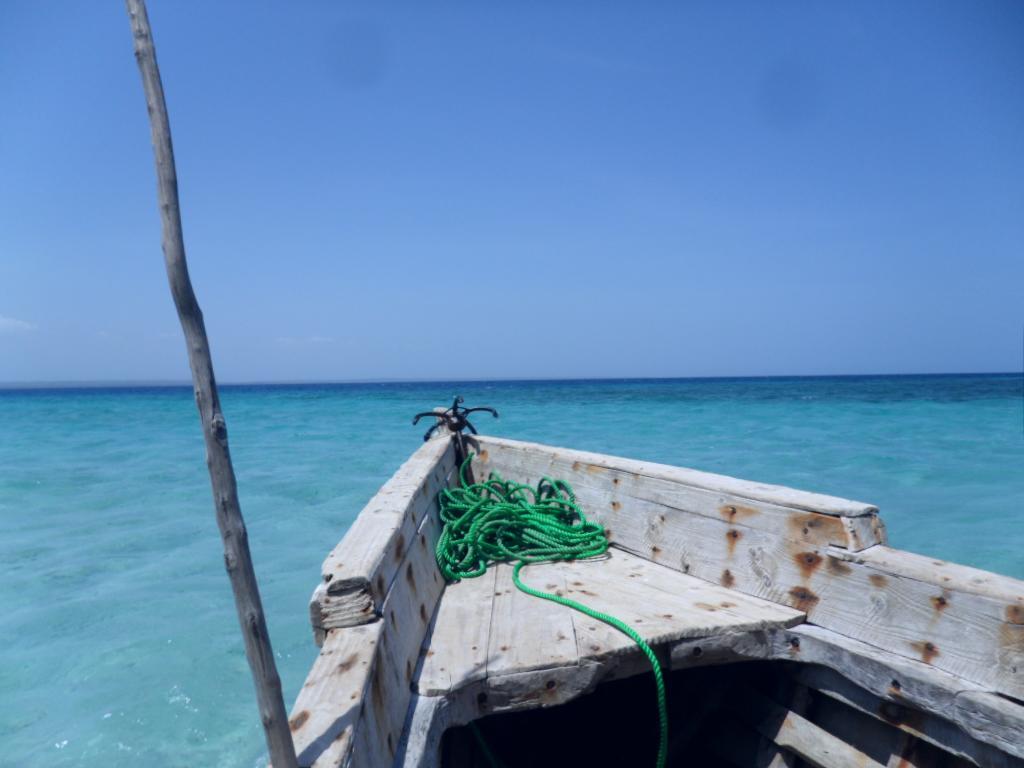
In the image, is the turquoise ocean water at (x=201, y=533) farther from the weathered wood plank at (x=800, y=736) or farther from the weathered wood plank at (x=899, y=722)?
the weathered wood plank at (x=899, y=722)

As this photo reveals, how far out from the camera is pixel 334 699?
3.90ft

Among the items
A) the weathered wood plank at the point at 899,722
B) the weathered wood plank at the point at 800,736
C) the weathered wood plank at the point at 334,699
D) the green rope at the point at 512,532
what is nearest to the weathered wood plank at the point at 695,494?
the green rope at the point at 512,532

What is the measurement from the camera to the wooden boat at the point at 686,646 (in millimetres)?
1498

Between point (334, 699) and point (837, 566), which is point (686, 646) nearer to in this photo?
point (837, 566)

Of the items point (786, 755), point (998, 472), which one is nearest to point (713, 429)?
point (998, 472)

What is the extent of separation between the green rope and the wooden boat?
68 millimetres

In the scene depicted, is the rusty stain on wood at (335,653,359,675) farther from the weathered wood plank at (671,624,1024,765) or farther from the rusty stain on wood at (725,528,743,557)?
the rusty stain on wood at (725,528,743,557)

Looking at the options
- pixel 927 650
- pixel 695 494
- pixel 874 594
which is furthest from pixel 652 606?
pixel 927 650

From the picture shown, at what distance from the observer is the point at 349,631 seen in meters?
1.47

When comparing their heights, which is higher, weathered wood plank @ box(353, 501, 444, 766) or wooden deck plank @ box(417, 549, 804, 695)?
weathered wood plank @ box(353, 501, 444, 766)

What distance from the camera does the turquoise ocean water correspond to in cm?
383

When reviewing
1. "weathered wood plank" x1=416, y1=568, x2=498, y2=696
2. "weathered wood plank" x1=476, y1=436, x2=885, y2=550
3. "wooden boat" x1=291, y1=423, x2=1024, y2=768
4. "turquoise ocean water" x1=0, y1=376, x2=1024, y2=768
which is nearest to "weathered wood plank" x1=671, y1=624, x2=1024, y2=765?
"wooden boat" x1=291, y1=423, x2=1024, y2=768

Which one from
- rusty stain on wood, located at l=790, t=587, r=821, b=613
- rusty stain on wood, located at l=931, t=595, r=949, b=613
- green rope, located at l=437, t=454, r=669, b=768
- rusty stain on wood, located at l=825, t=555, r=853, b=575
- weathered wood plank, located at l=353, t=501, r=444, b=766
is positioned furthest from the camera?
green rope, located at l=437, t=454, r=669, b=768

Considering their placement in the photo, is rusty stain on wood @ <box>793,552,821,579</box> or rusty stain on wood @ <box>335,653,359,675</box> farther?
rusty stain on wood @ <box>793,552,821,579</box>
